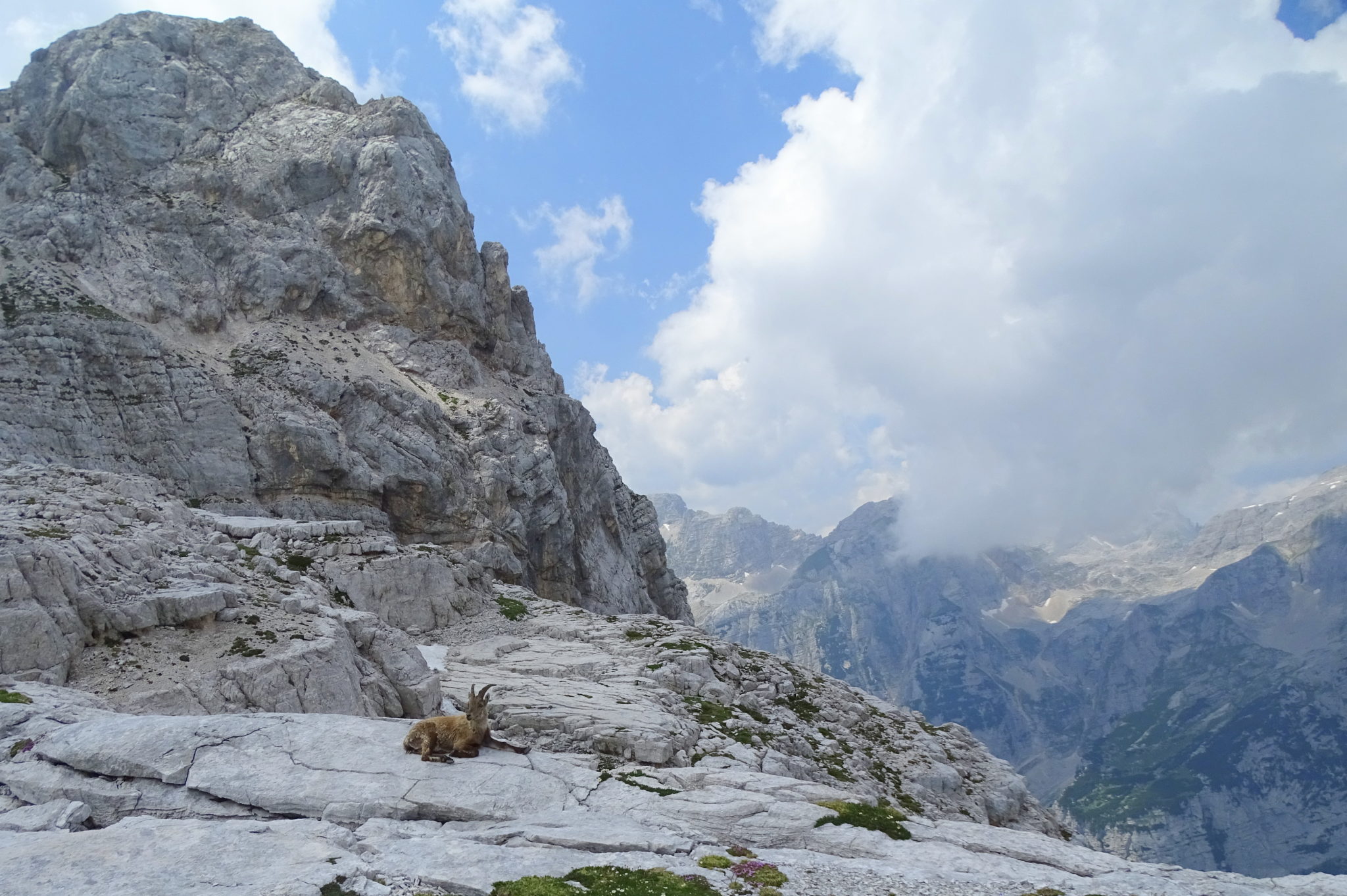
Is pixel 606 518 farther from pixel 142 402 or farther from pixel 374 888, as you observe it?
pixel 374 888

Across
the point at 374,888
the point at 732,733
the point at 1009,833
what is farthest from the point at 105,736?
the point at 732,733

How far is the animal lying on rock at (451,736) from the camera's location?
2036 cm

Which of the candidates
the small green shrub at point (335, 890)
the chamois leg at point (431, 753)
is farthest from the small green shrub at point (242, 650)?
the small green shrub at point (335, 890)

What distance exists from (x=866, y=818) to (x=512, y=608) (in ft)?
136

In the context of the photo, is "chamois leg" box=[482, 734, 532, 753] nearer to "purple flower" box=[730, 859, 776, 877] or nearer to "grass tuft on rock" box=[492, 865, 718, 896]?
"grass tuft on rock" box=[492, 865, 718, 896]

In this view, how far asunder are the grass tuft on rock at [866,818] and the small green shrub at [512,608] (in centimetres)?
3830

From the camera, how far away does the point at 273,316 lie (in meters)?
83.8

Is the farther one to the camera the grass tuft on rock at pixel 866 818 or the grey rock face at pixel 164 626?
the grey rock face at pixel 164 626

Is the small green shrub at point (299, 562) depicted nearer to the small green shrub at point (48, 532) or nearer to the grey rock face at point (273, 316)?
the small green shrub at point (48, 532)

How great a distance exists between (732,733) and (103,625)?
27.0 m

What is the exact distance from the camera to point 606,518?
107 metres

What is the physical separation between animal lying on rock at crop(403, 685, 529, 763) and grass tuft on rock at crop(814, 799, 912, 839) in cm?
942

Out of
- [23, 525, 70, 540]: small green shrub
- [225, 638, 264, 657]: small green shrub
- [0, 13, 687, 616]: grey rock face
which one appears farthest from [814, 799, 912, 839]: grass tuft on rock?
[0, 13, 687, 616]: grey rock face

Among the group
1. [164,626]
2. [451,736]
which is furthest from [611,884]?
[164,626]
